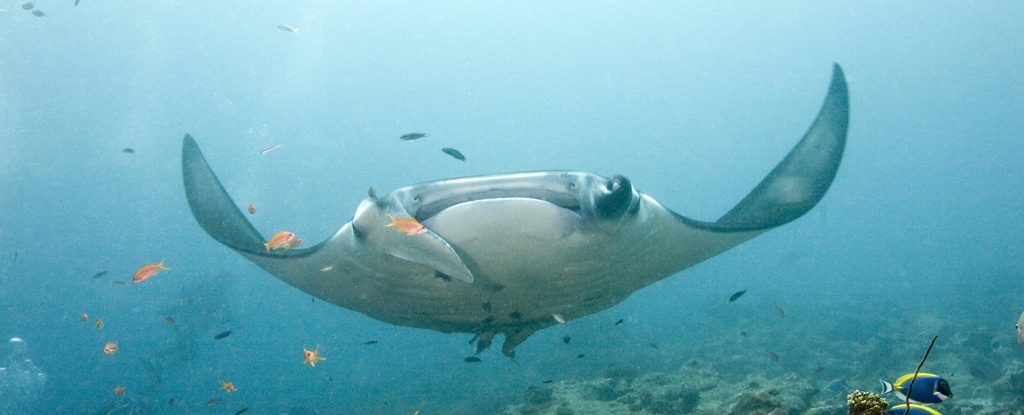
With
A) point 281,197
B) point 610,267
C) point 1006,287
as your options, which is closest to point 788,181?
point 610,267

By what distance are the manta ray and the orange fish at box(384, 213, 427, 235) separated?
32mm

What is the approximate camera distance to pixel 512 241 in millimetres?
2219

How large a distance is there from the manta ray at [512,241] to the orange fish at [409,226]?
0.03 metres

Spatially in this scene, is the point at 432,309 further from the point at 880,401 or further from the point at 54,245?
the point at 54,245

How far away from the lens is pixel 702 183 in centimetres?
10338

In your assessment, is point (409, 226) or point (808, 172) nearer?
point (409, 226)

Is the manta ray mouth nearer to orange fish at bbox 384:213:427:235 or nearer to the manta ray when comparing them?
the manta ray

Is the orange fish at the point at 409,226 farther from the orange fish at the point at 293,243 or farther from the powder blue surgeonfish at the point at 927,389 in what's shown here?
the orange fish at the point at 293,243

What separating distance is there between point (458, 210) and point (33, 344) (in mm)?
101937

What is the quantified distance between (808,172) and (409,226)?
12.0 ft

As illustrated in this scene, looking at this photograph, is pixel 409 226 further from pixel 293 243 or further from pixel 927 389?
pixel 293 243

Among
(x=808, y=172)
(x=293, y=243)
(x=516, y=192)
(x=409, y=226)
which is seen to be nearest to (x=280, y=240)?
(x=293, y=243)

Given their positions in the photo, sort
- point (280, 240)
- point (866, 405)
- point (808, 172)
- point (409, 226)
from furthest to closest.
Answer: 1. point (280, 240)
2. point (808, 172)
3. point (866, 405)
4. point (409, 226)

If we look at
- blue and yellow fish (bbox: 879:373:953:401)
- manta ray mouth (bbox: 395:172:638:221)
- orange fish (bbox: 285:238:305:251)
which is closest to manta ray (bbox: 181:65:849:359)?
manta ray mouth (bbox: 395:172:638:221)
